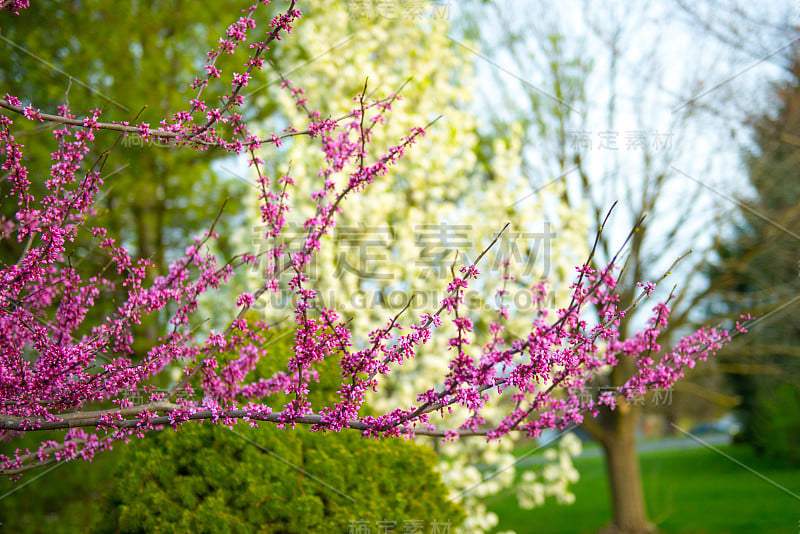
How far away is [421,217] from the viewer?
720 centimetres

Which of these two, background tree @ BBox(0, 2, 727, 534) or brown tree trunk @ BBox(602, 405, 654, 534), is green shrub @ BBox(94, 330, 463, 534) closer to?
background tree @ BBox(0, 2, 727, 534)

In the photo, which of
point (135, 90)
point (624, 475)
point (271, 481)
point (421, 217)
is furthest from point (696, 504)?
point (135, 90)

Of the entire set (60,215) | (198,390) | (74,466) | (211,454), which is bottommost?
(74,466)

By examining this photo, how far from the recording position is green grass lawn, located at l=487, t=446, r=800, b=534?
12.0 m

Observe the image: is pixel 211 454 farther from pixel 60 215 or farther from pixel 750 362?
pixel 750 362

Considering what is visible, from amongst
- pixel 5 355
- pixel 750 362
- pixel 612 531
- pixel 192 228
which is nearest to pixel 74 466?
pixel 192 228

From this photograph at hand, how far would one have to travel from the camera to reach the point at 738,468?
19156mm

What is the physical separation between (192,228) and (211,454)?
26.7 ft

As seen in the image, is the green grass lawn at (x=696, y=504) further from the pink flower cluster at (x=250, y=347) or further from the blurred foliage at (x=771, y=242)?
the pink flower cluster at (x=250, y=347)

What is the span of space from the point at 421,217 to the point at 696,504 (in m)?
10.7

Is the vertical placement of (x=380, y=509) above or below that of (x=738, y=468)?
above

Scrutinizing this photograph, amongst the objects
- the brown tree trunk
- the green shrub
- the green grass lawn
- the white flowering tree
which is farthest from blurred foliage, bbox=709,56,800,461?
the green shrub

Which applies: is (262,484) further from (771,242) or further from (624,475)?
(771,242)

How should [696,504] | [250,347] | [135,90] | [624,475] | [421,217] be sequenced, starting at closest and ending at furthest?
[250,347] < [421,217] < [135,90] < [624,475] < [696,504]
